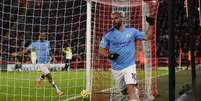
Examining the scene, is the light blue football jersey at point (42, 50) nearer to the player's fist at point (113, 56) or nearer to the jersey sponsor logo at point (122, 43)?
the jersey sponsor logo at point (122, 43)

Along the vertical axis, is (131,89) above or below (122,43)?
below

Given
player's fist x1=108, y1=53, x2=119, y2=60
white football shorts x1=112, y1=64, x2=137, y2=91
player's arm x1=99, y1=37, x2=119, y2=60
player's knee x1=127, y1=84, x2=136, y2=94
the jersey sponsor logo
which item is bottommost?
player's knee x1=127, y1=84, x2=136, y2=94

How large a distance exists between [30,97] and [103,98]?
3336 millimetres

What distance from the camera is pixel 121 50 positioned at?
945 centimetres

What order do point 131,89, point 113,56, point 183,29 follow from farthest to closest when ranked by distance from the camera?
point 113,56 → point 131,89 → point 183,29

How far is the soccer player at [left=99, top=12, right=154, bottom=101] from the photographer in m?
9.24

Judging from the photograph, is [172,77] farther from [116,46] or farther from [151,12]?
[151,12]

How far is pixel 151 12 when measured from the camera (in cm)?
1364

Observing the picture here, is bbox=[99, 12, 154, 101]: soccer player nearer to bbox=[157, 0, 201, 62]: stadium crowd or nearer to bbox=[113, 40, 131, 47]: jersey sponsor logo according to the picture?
bbox=[113, 40, 131, 47]: jersey sponsor logo

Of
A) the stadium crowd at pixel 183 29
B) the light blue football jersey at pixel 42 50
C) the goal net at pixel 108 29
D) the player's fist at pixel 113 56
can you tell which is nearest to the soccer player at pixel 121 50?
the player's fist at pixel 113 56

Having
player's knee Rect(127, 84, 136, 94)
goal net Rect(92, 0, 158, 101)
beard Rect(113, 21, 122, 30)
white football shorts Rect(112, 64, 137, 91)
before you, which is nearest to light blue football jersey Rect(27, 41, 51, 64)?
goal net Rect(92, 0, 158, 101)

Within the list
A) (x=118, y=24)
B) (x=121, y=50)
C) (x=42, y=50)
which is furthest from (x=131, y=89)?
(x=42, y=50)

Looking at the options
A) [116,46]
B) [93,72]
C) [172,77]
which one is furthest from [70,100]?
[172,77]

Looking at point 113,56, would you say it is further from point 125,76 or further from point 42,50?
point 42,50
